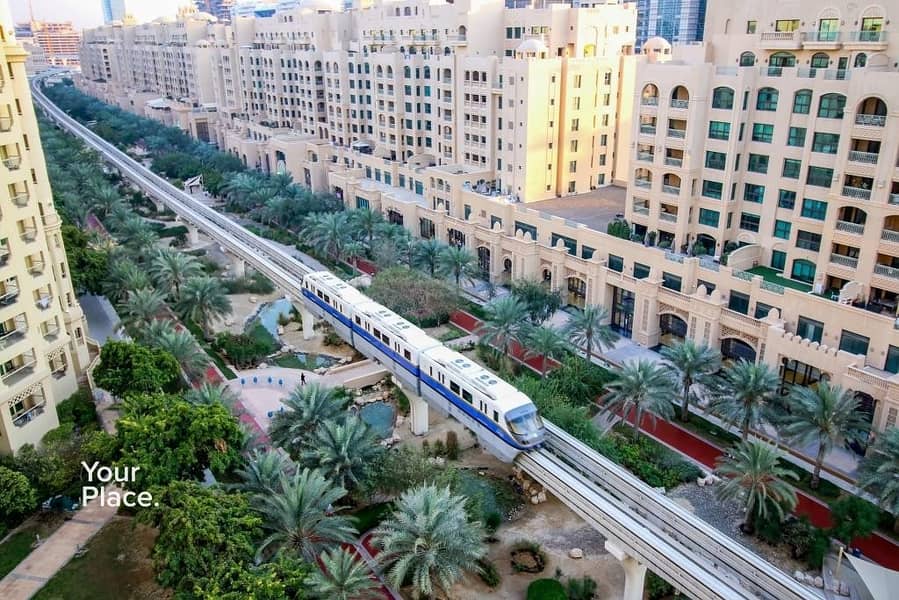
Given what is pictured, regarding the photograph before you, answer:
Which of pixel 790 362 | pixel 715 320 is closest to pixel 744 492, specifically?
pixel 790 362

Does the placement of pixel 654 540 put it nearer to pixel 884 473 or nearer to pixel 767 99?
pixel 884 473

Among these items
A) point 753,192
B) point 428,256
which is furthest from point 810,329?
point 428,256

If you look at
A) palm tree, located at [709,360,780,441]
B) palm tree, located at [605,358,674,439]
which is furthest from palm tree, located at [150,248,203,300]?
palm tree, located at [709,360,780,441]

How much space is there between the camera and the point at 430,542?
27188 mm

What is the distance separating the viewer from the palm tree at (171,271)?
181 ft

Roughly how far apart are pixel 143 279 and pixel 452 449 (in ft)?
97.4

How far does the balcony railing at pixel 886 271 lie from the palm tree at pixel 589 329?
53.3ft

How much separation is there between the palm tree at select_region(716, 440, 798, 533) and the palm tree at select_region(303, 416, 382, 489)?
1674 centimetres

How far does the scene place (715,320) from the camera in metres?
46.7

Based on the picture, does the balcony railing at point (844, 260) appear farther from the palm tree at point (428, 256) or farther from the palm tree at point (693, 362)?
the palm tree at point (428, 256)

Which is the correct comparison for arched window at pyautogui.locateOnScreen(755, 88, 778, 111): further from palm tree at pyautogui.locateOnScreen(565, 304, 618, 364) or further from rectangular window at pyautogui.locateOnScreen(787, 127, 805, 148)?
palm tree at pyautogui.locateOnScreen(565, 304, 618, 364)

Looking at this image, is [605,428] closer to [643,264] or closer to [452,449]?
[452,449]

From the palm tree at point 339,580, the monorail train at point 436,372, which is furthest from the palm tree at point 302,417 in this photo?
the palm tree at point 339,580

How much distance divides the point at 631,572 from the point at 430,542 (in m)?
8.23
